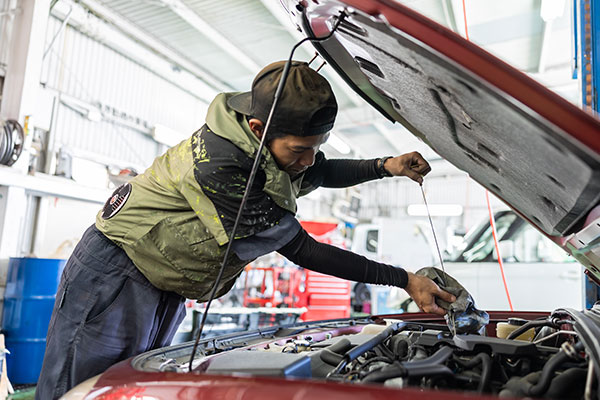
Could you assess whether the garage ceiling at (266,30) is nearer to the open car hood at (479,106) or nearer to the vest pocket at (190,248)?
the open car hood at (479,106)

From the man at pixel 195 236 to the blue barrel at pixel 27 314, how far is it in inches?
110

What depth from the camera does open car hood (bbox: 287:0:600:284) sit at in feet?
2.07

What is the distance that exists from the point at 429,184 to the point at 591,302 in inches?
475

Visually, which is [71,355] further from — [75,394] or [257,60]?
[257,60]

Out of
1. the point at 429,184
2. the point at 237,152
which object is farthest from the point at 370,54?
the point at 429,184

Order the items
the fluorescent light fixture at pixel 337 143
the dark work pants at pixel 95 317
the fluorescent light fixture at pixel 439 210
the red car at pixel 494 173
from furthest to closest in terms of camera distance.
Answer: the fluorescent light fixture at pixel 439 210 < the fluorescent light fixture at pixel 337 143 < the dark work pants at pixel 95 317 < the red car at pixel 494 173

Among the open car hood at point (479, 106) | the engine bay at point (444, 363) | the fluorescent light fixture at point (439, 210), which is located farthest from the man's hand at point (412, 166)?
the fluorescent light fixture at point (439, 210)

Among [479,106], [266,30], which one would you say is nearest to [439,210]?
[266,30]

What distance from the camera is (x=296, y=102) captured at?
99 centimetres

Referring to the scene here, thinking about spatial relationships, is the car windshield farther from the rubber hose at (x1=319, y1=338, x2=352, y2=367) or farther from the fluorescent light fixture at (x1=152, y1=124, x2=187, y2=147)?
the fluorescent light fixture at (x1=152, y1=124, x2=187, y2=147)

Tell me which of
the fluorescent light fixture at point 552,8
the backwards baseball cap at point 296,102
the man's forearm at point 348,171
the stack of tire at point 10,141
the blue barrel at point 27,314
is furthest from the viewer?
the fluorescent light fixture at point 552,8

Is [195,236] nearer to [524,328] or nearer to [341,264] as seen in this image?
[341,264]

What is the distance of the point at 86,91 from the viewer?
601cm

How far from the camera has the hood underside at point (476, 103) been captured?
630 mm
